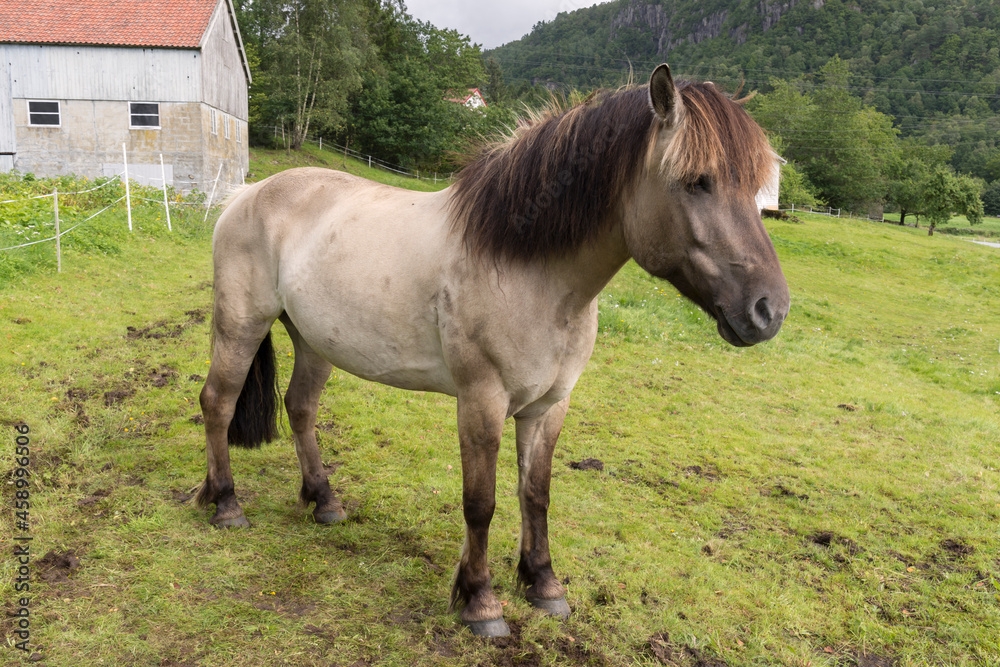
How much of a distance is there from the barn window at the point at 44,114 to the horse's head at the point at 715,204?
25.8 metres

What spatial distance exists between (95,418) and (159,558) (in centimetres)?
234

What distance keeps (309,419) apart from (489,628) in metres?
1.78

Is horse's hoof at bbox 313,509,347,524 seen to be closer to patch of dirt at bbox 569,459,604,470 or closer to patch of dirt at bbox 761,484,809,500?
patch of dirt at bbox 569,459,604,470

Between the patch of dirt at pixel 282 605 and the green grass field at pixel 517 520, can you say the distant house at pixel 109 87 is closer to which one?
the green grass field at pixel 517 520

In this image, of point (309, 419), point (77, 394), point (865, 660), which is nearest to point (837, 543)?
point (865, 660)

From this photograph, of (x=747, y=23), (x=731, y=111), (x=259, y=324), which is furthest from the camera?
(x=747, y=23)

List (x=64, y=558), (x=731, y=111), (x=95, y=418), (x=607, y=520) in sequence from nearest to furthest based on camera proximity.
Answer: (x=731, y=111) < (x=64, y=558) < (x=607, y=520) < (x=95, y=418)

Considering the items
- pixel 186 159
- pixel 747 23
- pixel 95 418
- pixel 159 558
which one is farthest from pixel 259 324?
pixel 747 23

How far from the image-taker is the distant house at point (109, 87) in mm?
20719

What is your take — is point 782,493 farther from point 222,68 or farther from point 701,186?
point 222,68

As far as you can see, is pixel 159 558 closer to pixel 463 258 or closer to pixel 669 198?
pixel 463 258

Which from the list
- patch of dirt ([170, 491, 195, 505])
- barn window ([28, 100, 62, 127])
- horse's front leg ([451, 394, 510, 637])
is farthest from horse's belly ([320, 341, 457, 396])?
barn window ([28, 100, 62, 127])

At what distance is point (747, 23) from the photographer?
353ft

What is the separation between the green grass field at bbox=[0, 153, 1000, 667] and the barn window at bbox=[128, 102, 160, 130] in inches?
634
